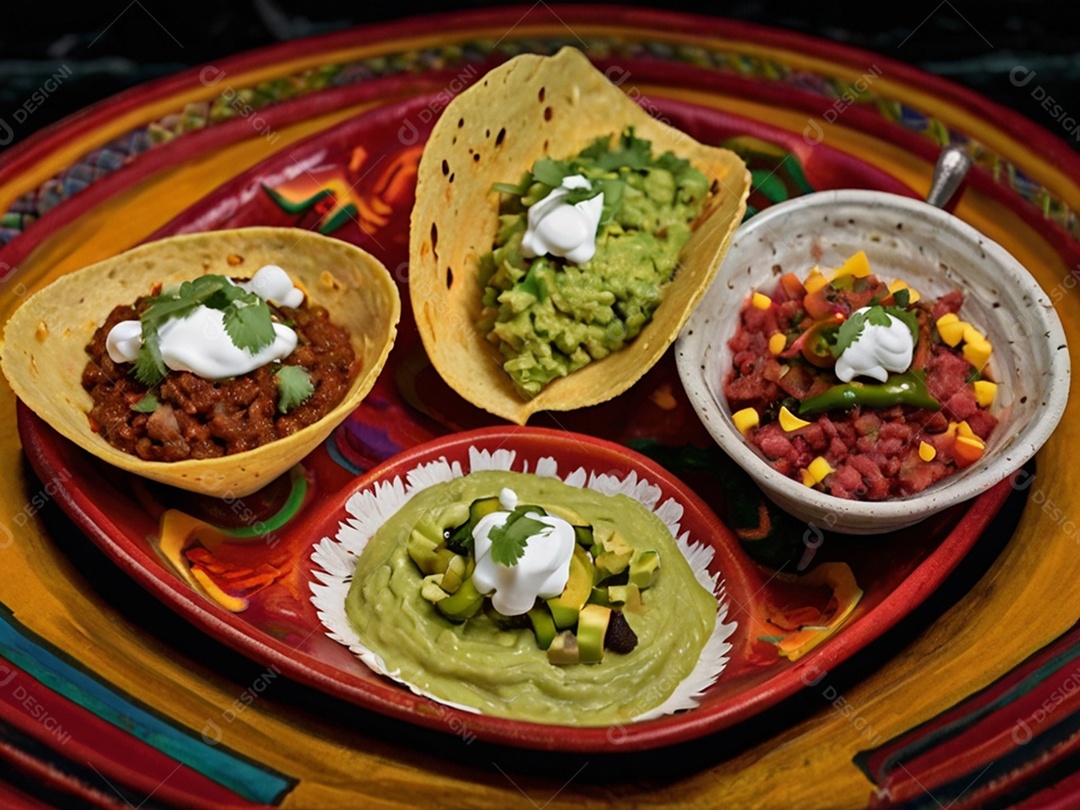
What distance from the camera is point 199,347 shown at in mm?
3133

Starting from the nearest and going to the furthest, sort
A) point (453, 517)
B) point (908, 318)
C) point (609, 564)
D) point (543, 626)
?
point (543, 626)
point (609, 564)
point (453, 517)
point (908, 318)

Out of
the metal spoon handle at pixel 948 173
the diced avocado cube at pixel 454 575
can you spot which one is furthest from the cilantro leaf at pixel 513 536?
the metal spoon handle at pixel 948 173

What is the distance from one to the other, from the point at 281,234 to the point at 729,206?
5.22 ft

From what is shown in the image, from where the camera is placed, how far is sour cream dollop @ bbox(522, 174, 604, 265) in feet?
11.3

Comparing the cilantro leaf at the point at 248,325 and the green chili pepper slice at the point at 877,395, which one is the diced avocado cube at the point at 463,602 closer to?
the cilantro leaf at the point at 248,325

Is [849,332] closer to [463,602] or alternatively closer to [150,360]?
[463,602]

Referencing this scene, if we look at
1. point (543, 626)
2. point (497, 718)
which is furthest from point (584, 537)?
point (497, 718)

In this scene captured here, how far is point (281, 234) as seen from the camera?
3.64m

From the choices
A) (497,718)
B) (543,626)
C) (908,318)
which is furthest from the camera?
(908,318)

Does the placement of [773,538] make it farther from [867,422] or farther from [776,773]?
[776,773]

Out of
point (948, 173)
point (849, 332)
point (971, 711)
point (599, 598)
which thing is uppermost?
point (948, 173)

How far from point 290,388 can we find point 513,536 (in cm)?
96

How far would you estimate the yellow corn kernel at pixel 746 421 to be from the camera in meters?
3.35

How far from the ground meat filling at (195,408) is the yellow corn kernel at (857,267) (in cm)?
179
